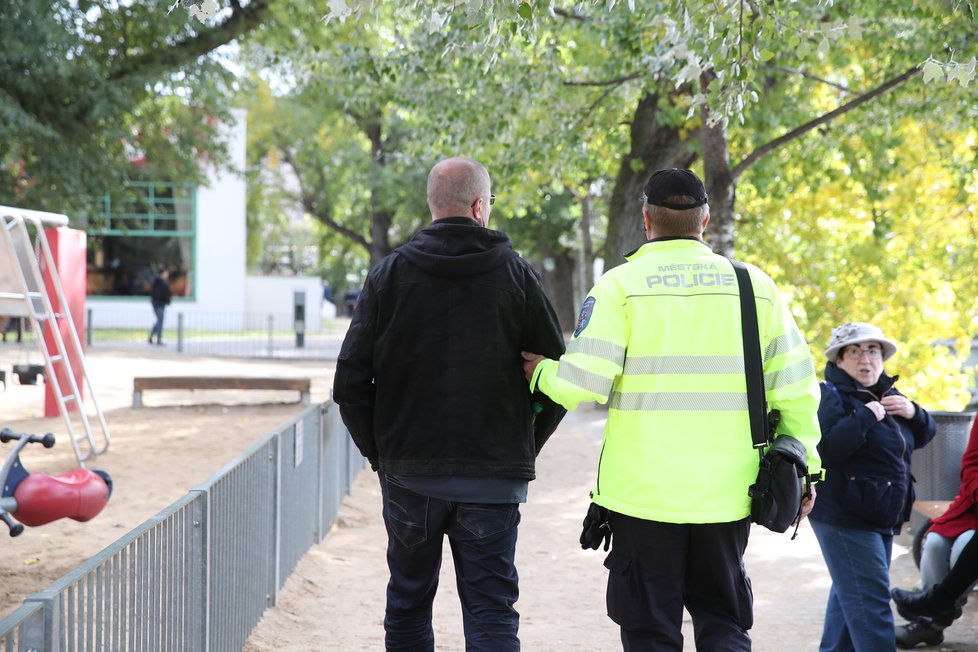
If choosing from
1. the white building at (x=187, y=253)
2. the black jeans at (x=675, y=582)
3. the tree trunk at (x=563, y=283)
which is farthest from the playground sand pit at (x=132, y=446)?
the tree trunk at (x=563, y=283)

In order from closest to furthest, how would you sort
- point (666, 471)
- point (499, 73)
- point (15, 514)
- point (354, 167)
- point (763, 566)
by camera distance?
1. point (666, 471)
2. point (15, 514)
3. point (763, 566)
4. point (499, 73)
5. point (354, 167)

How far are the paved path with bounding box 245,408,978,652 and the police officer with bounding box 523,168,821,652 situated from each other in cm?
250

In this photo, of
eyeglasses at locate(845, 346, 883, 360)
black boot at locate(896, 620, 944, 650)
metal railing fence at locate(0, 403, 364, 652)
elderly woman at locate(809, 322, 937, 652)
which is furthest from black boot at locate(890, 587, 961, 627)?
metal railing fence at locate(0, 403, 364, 652)

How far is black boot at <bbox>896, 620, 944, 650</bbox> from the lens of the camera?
19.0ft

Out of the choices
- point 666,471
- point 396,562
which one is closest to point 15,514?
point 396,562

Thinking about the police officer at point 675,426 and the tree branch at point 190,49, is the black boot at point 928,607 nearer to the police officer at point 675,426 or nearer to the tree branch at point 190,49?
the police officer at point 675,426

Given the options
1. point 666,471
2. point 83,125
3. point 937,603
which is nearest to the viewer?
point 666,471

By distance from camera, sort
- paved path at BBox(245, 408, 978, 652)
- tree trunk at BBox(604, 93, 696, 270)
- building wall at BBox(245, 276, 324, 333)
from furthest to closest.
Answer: building wall at BBox(245, 276, 324, 333)
tree trunk at BBox(604, 93, 696, 270)
paved path at BBox(245, 408, 978, 652)

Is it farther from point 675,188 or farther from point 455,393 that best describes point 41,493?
point 675,188

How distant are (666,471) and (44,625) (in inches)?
67.9

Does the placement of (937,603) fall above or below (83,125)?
below

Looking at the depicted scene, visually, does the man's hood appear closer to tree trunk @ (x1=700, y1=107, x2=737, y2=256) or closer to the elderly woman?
the elderly woman

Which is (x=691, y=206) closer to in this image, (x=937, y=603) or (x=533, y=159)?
(x=937, y=603)

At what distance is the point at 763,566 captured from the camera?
819cm
